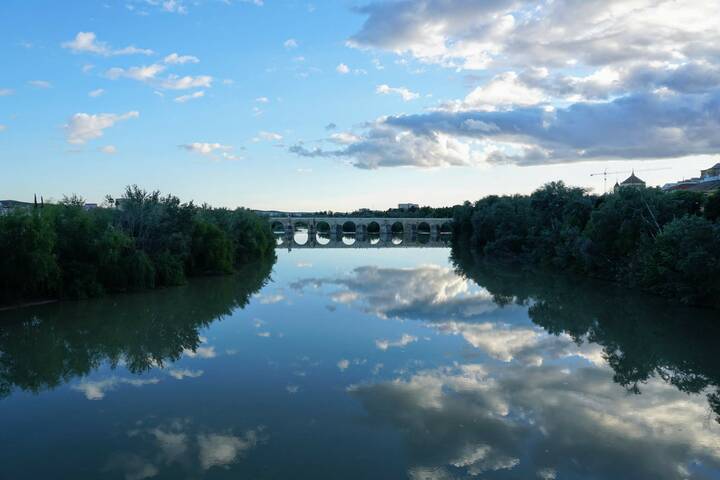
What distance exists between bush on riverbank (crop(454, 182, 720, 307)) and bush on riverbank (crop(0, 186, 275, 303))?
25.4 m

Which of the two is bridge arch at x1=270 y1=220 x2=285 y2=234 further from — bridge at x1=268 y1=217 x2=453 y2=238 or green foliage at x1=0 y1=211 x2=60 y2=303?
green foliage at x1=0 y1=211 x2=60 y2=303

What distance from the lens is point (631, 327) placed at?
75.5ft

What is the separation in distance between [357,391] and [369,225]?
140272 millimetres

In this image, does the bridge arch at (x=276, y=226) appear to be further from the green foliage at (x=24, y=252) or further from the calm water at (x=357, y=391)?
the calm water at (x=357, y=391)

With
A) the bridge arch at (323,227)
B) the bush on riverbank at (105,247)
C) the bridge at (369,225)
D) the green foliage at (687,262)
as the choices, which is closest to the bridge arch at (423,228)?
the bridge at (369,225)

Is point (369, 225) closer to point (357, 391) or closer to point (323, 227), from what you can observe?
point (323, 227)

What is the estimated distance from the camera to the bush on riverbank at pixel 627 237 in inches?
1026

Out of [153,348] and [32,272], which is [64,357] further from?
[32,272]

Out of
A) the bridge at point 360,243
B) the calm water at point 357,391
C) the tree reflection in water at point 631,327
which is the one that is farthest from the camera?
the bridge at point 360,243

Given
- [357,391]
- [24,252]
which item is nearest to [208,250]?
[24,252]

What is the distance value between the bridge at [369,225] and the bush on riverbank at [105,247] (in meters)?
68.3

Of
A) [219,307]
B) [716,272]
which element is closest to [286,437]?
[219,307]

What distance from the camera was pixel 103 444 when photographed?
36.1 ft

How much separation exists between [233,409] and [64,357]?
8.25 meters
